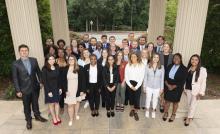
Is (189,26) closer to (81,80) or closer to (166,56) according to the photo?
(166,56)

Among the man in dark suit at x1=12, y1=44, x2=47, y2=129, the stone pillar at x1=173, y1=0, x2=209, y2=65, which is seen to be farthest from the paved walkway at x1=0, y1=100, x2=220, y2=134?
the stone pillar at x1=173, y1=0, x2=209, y2=65

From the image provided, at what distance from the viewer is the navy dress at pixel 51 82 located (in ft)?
18.4

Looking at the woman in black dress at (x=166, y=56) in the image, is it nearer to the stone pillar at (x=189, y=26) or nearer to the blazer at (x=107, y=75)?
the stone pillar at (x=189, y=26)

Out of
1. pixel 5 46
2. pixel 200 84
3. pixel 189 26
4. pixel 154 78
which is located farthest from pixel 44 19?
pixel 200 84

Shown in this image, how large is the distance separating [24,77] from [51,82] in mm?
622

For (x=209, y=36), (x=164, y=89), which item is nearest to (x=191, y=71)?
(x=164, y=89)

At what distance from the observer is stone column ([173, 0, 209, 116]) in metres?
5.85

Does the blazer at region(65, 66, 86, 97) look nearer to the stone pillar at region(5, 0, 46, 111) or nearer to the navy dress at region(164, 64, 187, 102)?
the stone pillar at region(5, 0, 46, 111)

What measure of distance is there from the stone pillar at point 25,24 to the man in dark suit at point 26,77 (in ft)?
1.77

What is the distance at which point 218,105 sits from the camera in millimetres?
7445

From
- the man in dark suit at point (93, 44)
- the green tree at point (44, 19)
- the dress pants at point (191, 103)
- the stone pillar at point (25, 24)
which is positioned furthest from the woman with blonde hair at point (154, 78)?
the green tree at point (44, 19)

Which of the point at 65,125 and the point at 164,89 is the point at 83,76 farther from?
the point at 164,89

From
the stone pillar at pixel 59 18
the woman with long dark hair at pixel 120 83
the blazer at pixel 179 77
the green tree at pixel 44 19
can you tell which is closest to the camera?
the blazer at pixel 179 77

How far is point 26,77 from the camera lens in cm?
562
